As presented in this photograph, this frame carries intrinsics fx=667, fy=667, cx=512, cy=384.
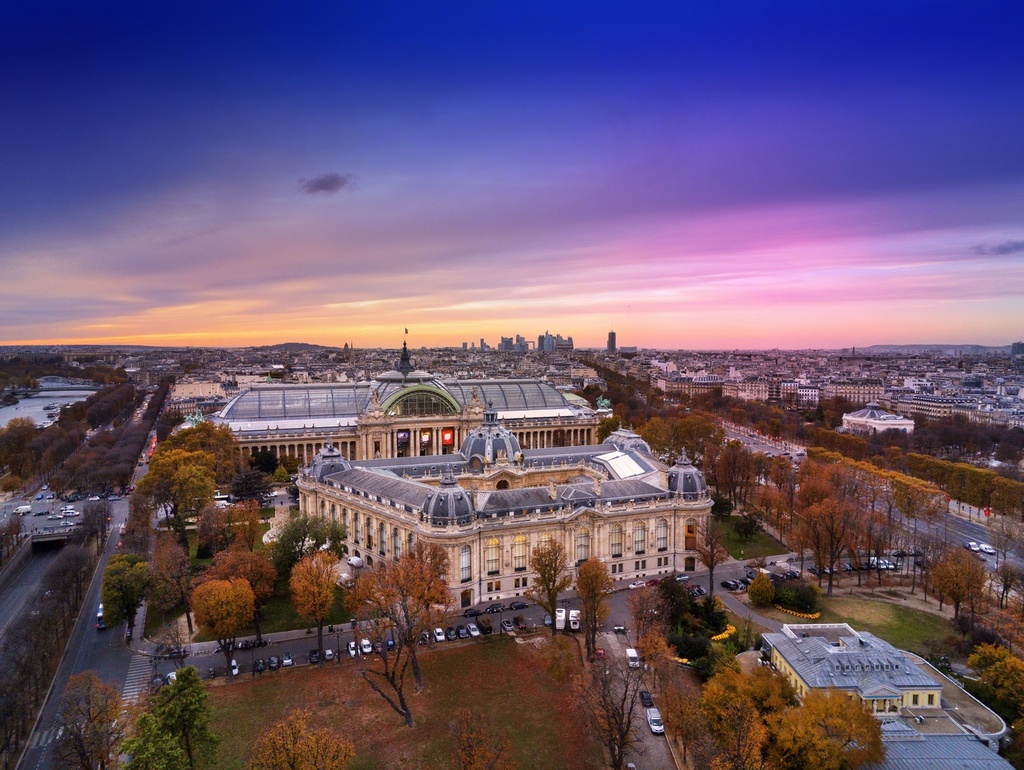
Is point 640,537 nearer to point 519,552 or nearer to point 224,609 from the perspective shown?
point 519,552

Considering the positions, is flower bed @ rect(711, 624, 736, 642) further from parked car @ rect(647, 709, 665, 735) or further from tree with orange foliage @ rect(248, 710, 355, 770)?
tree with orange foliage @ rect(248, 710, 355, 770)

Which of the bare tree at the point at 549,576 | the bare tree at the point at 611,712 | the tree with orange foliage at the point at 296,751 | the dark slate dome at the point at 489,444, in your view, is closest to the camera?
the tree with orange foliage at the point at 296,751

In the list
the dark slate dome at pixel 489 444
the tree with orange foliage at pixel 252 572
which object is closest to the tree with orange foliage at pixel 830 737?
the tree with orange foliage at pixel 252 572

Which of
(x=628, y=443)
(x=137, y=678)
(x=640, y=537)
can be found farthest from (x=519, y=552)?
(x=628, y=443)

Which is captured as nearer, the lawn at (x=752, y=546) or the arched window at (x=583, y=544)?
the arched window at (x=583, y=544)

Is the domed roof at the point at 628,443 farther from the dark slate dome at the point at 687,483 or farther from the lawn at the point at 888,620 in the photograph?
the lawn at the point at 888,620

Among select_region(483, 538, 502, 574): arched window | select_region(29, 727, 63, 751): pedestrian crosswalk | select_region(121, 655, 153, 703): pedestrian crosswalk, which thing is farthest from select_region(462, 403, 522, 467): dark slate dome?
select_region(29, 727, 63, 751): pedestrian crosswalk
